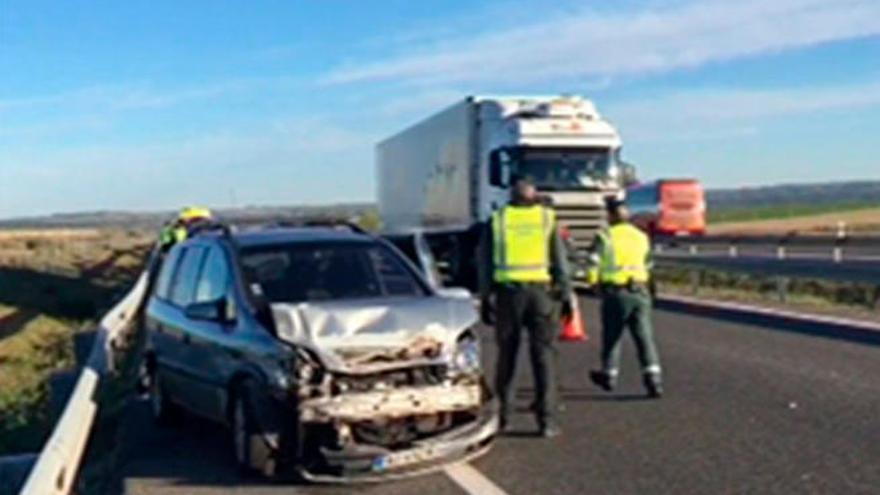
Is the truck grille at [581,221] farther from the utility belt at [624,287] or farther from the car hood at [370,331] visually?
the car hood at [370,331]

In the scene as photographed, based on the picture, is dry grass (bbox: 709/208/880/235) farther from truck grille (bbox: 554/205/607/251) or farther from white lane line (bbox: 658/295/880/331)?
white lane line (bbox: 658/295/880/331)

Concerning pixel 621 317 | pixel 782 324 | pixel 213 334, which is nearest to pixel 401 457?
pixel 213 334

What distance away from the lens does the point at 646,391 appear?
11.0m

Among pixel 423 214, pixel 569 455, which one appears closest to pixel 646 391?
pixel 569 455

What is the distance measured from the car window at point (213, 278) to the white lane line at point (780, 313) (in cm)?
788

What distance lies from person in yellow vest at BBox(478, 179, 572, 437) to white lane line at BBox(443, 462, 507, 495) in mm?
1159

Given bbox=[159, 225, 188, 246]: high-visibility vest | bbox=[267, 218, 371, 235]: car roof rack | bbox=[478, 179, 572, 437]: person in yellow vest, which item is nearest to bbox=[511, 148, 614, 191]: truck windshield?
bbox=[159, 225, 188, 246]: high-visibility vest

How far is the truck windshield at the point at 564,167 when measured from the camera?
23.4 metres

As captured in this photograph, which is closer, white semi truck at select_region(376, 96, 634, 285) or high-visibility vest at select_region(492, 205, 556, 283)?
high-visibility vest at select_region(492, 205, 556, 283)

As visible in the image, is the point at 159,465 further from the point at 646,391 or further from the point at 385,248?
the point at 646,391

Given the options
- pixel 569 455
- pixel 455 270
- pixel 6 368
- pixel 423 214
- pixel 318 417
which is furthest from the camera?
pixel 423 214

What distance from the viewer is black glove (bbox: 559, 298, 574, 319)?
31.5 ft

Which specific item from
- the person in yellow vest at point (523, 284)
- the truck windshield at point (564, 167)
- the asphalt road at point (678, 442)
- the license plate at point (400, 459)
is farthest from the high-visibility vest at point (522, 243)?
the truck windshield at point (564, 167)

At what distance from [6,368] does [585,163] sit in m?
10.5
